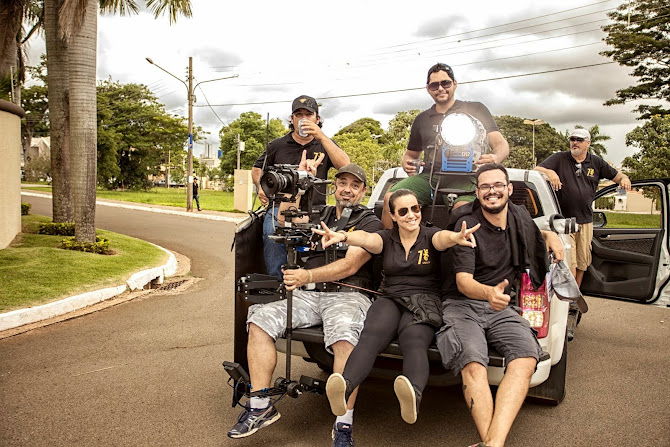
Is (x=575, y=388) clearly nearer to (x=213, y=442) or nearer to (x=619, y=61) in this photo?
(x=213, y=442)

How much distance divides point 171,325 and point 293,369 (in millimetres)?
2105

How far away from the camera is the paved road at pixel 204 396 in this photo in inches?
145

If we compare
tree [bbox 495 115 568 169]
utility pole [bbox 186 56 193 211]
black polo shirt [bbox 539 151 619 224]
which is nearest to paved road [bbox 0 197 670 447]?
black polo shirt [bbox 539 151 619 224]

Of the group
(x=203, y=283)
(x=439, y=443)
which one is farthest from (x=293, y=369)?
(x=203, y=283)

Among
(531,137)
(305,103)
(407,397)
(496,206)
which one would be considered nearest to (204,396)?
(407,397)

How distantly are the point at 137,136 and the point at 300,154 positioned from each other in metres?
47.1

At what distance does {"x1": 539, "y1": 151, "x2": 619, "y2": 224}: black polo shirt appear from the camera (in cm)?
632

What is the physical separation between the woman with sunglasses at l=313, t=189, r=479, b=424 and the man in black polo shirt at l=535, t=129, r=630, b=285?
2.92 m

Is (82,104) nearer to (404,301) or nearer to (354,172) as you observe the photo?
(354,172)

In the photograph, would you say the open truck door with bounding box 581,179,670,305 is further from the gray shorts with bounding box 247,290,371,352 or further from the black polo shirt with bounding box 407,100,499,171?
the gray shorts with bounding box 247,290,371,352

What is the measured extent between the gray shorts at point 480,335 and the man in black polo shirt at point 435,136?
38.4 inches

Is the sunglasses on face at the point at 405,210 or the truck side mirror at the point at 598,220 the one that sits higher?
the sunglasses on face at the point at 405,210

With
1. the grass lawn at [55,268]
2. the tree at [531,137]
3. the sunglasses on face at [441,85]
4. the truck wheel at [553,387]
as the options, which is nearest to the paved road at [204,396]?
the truck wheel at [553,387]

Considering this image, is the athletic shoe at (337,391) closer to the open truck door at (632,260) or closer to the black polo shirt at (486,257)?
the black polo shirt at (486,257)
